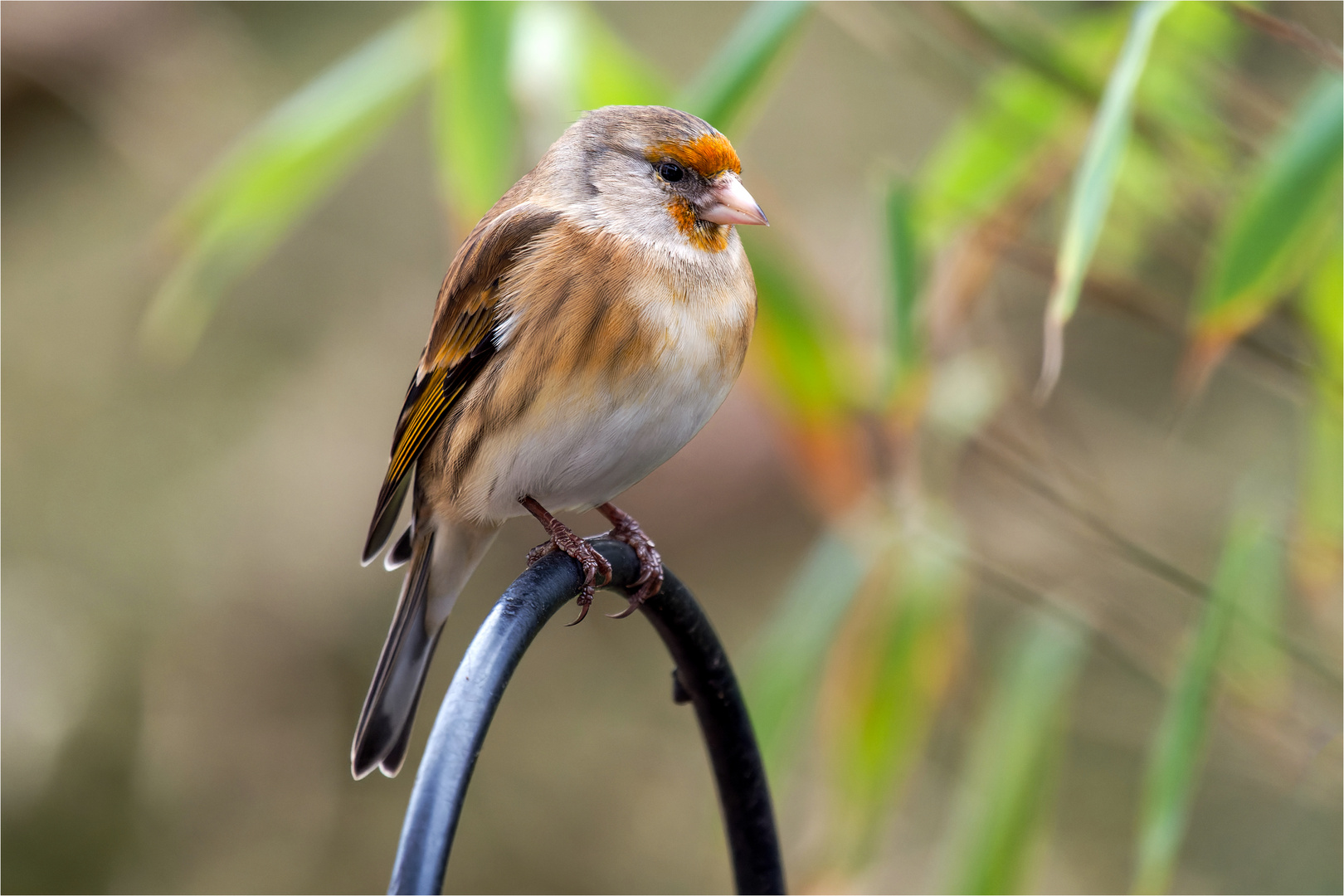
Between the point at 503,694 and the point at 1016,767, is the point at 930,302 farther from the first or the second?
the point at 503,694

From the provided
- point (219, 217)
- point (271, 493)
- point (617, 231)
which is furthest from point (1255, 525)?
point (271, 493)

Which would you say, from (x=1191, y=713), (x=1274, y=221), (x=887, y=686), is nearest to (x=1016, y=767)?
(x=887, y=686)

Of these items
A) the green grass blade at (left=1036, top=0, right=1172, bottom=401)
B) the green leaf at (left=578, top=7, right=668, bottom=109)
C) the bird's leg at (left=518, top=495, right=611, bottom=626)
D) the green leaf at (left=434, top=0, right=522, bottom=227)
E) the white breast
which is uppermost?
the green leaf at (left=578, top=7, right=668, bottom=109)

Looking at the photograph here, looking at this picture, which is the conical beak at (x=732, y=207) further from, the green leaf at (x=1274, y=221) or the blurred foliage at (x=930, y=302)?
the green leaf at (x=1274, y=221)

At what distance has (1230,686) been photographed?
180cm

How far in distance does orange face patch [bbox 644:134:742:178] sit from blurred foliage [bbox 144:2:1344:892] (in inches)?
3.4

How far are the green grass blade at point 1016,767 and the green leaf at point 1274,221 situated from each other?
661 mm

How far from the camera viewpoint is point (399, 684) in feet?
4.68

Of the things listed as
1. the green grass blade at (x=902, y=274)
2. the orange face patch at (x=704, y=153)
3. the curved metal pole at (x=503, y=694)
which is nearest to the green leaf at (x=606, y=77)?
the orange face patch at (x=704, y=153)

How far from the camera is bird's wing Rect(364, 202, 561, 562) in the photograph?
1422 millimetres

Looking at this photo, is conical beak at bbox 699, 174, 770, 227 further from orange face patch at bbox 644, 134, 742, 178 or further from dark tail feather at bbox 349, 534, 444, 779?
dark tail feather at bbox 349, 534, 444, 779

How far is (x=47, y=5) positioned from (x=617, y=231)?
186 centimetres

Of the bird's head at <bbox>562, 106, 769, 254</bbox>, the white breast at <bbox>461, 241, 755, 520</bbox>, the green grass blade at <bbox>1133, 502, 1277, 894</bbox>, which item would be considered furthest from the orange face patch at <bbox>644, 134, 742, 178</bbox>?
the green grass blade at <bbox>1133, 502, 1277, 894</bbox>

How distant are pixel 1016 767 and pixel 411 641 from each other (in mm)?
882
